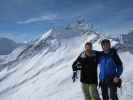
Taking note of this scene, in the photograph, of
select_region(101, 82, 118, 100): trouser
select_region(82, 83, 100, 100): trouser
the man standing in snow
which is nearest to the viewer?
select_region(101, 82, 118, 100): trouser

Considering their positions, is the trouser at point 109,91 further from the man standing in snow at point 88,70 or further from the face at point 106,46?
the face at point 106,46

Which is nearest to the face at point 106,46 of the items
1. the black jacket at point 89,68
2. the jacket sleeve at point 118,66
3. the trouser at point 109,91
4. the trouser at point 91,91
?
the jacket sleeve at point 118,66

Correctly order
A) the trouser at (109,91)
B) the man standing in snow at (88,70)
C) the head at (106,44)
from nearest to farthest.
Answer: the trouser at (109,91)
the head at (106,44)
the man standing in snow at (88,70)

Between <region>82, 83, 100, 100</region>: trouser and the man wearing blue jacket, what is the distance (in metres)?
0.26

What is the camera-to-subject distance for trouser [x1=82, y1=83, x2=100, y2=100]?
11.1 m

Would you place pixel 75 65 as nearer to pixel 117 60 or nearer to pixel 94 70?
pixel 94 70

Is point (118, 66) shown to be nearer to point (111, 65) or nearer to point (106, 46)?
point (111, 65)

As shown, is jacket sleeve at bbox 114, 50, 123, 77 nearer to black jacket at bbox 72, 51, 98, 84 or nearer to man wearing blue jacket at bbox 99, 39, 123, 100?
man wearing blue jacket at bbox 99, 39, 123, 100

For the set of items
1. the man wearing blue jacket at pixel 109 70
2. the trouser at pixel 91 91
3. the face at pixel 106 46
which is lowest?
the trouser at pixel 91 91

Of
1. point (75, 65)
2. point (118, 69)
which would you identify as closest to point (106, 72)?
point (118, 69)

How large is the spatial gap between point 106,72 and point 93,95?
0.95m

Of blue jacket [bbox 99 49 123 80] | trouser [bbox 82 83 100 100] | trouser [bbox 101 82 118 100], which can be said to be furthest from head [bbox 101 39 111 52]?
trouser [bbox 82 83 100 100]

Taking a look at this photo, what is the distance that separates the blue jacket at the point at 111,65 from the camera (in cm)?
1083

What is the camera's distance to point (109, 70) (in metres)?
Answer: 11.0
